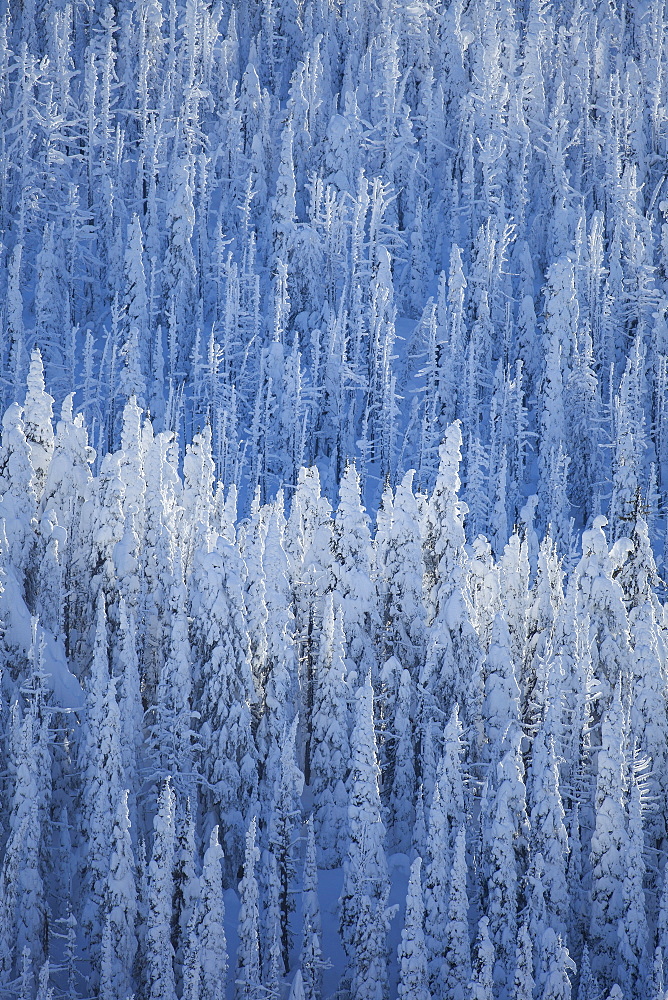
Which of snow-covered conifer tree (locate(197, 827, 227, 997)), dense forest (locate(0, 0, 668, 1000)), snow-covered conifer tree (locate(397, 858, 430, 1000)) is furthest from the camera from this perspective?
dense forest (locate(0, 0, 668, 1000))

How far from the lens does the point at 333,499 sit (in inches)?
2768

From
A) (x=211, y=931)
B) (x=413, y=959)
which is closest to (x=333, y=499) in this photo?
(x=413, y=959)

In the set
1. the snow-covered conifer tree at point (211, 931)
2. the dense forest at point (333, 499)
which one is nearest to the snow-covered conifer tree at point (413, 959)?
the dense forest at point (333, 499)

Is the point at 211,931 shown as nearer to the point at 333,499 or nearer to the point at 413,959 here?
the point at 413,959

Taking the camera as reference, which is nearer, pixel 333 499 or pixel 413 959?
pixel 413 959

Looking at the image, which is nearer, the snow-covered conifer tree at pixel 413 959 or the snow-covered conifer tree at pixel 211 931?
the snow-covered conifer tree at pixel 211 931

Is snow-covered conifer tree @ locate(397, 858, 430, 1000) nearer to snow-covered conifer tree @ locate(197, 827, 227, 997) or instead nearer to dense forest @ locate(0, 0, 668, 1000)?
dense forest @ locate(0, 0, 668, 1000)

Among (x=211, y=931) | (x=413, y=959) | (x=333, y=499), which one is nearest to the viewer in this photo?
(x=211, y=931)

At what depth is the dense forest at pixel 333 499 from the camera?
32906mm

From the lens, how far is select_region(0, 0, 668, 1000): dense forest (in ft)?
108

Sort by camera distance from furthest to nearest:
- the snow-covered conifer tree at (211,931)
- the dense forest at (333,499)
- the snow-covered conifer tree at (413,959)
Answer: the dense forest at (333,499), the snow-covered conifer tree at (413,959), the snow-covered conifer tree at (211,931)

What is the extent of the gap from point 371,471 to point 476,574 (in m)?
25.5

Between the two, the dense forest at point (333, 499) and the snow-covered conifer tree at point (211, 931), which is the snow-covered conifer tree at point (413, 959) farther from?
the snow-covered conifer tree at point (211, 931)

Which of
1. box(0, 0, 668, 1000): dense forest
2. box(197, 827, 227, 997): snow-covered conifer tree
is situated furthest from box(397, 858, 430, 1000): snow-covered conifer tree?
box(197, 827, 227, 997): snow-covered conifer tree
